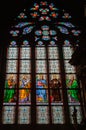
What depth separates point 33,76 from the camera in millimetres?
13305

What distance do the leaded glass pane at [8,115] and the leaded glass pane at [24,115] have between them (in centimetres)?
27

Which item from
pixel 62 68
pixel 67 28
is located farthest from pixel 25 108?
pixel 67 28

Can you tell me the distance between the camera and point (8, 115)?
40.2 ft

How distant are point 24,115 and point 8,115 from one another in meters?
0.63

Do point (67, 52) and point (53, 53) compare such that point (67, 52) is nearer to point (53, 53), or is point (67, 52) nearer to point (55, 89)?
point (53, 53)

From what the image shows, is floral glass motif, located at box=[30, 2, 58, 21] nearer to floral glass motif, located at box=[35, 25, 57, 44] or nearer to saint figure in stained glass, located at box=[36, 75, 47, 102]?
floral glass motif, located at box=[35, 25, 57, 44]

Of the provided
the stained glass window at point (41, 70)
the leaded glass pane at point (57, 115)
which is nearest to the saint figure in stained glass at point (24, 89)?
the stained glass window at point (41, 70)

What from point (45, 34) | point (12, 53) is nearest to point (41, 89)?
point (12, 53)

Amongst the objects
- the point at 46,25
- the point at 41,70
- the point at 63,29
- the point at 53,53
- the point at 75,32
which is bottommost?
the point at 41,70

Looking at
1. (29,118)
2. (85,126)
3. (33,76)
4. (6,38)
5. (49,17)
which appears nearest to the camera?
(85,126)

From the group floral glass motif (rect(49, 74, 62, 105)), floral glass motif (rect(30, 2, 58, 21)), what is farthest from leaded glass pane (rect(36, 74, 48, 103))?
floral glass motif (rect(30, 2, 58, 21))

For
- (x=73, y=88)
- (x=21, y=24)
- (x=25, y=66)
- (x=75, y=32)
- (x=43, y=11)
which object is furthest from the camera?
(x=43, y=11)

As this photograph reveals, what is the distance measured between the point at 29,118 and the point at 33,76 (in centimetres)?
198

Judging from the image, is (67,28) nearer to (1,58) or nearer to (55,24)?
(55,24)
